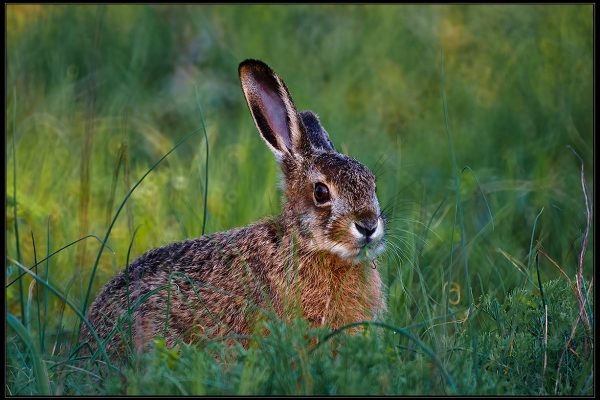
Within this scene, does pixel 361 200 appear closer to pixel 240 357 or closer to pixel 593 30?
pixel 240 357

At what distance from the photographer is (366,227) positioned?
492 centimetres

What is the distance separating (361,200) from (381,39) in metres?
4.28

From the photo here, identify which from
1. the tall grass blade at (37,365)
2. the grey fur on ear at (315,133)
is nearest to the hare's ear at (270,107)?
the grey fur on ear at (315,133)

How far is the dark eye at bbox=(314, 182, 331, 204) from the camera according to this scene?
5211 millimetres

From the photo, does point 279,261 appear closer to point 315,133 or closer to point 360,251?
point 360,251

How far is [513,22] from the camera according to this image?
8.78 meters

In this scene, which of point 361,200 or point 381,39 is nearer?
point 361,200

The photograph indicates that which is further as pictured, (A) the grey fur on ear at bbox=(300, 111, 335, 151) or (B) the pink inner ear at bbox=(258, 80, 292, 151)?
(A) the grey fur on ear at bbox=(300, 111, 335, 151)

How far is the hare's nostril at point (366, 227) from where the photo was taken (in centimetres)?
492

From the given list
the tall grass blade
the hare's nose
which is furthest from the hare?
the tall grass blade

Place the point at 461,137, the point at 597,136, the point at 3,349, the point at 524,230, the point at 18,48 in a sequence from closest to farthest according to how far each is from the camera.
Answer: the point at 3,349 < the point at 524,230 < the point at 597,136 < the point at 461,137 < the point at 18,48

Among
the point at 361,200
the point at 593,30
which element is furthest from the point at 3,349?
the point at 593,30

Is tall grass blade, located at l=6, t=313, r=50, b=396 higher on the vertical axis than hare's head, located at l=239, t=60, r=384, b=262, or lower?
lower

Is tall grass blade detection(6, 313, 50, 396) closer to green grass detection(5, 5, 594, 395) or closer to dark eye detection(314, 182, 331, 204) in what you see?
green grass detection(5, 5, 594, 395)
